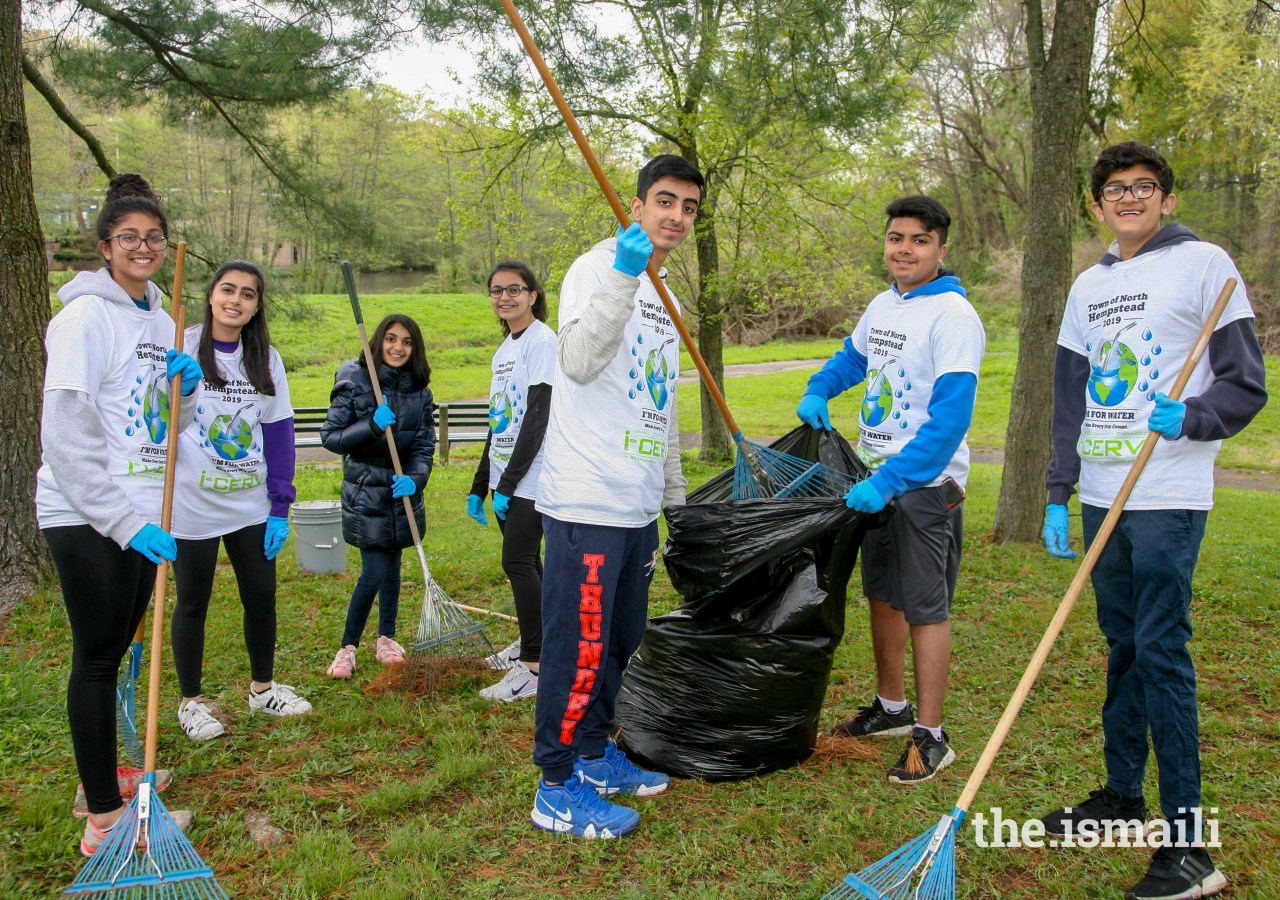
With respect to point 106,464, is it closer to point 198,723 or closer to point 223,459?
point 223,459

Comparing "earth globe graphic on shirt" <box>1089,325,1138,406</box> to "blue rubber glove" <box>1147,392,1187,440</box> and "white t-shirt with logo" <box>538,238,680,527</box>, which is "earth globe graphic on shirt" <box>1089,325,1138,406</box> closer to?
"blue rubber glove" <box>1147,392,1187,440</box>

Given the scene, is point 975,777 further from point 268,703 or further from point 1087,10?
point 1087,10

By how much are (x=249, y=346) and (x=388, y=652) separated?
1402mm

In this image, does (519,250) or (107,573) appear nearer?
(107,573)

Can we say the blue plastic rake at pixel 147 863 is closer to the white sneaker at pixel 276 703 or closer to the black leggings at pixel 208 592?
the black leggings at pixel 208 592

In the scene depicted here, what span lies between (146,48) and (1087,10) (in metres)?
5.66

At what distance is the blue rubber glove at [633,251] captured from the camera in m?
2.17

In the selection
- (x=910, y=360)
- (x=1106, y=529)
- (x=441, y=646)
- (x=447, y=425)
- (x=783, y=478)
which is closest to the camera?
(x=1106, y=529)

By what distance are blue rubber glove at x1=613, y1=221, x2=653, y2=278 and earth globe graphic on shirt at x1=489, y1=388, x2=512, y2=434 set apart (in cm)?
143

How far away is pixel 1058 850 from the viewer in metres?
2.34

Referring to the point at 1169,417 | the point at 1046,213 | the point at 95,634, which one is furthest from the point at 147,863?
the point at 1046,213

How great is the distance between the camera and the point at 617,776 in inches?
104

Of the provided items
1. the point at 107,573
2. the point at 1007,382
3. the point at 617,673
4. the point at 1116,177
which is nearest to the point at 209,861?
the point at 107,573

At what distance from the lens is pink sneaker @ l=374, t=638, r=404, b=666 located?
3686 millimetres
